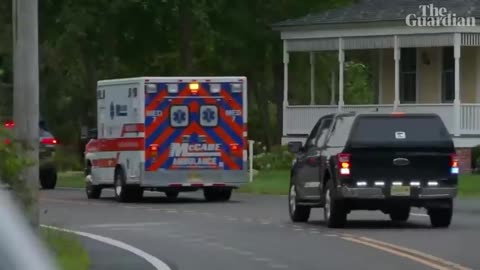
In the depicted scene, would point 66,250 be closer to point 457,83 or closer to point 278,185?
point 278,185

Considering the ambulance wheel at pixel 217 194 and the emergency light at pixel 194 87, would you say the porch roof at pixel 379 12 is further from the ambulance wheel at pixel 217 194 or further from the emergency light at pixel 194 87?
the emergency light at pixel 194 87

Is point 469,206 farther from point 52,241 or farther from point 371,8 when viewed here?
point 371,8

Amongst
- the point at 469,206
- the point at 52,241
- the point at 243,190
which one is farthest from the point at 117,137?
the point at 52,241

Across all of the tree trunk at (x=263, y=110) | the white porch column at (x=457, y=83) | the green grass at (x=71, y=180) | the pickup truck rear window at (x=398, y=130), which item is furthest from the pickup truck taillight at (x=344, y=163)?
the tree trunk at (x=263, y=110)

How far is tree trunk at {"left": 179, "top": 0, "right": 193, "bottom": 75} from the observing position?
4731 centimetres

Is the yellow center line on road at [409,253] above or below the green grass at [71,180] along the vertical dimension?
above

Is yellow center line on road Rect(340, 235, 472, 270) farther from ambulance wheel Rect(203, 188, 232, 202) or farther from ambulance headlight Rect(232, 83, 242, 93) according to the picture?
ambulance wheel Rect(203, 188, 232, 202)

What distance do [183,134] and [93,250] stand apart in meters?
12.0

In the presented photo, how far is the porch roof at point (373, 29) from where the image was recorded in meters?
41.9

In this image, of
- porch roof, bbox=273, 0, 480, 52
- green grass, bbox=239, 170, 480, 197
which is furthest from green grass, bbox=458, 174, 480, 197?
porch roof, bbox=273, 0, 480, 52

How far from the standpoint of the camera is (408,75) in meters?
45.6

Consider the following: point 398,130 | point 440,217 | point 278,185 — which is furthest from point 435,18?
point 398,130

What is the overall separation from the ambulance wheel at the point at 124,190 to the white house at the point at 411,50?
1399 centimetres

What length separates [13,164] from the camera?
12297 mm
